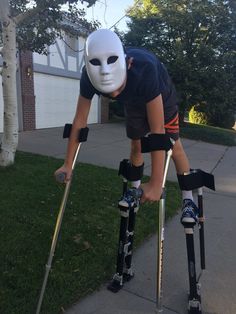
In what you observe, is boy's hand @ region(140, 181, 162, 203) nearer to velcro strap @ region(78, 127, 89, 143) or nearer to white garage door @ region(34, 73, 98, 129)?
velcro strap @ region(78, 127, 89, 143)

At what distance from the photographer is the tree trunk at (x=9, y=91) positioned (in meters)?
5.97

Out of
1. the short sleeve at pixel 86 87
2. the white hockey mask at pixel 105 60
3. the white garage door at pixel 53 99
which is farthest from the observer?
the white garage door at pixel 53 99

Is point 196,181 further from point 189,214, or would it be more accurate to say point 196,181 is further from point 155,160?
point 155,160

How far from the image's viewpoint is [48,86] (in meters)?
14.8

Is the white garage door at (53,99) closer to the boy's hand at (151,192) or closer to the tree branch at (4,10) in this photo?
the tree branch at (4,10)

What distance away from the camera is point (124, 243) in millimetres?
3088

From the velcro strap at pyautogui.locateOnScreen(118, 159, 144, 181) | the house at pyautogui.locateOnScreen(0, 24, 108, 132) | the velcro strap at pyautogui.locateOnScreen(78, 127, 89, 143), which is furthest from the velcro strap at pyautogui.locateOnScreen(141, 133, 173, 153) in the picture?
the house at pyautogui.locateOnScreen(0, 24, 108, 132)

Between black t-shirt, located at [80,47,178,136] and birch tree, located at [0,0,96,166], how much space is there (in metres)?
3.82

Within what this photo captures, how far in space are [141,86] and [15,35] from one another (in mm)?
4486

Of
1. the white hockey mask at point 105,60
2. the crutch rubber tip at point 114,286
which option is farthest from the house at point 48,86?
the white hockey mask at point 105,60

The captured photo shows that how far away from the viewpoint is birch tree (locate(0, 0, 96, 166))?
5918 mm

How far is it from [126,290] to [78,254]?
2.06ft

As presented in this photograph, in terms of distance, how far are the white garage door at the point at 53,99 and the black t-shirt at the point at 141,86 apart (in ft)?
39.1

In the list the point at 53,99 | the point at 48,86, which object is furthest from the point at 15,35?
the point at 53,99
